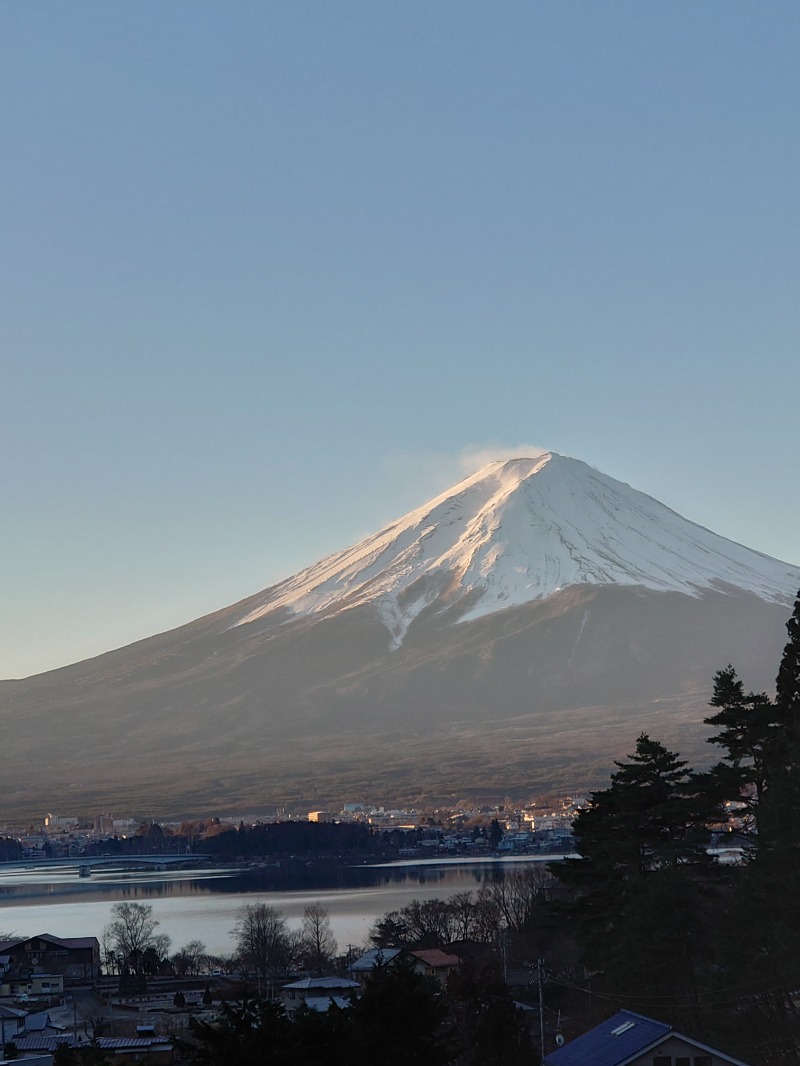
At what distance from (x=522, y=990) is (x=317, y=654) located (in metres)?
161

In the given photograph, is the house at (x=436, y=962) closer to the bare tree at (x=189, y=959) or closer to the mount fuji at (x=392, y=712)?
the bare tree at (x=189, y=959)

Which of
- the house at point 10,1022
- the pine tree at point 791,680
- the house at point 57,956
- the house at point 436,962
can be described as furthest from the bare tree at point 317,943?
Result: the pine tree at point 791,680

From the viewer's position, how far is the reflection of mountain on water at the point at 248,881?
8519cm

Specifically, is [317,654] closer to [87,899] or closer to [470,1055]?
[87,899]

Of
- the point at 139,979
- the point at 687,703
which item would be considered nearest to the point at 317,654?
the point at 687,703

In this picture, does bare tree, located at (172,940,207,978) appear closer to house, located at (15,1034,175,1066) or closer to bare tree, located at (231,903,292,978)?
bare tree, located at (231,903,292,978)

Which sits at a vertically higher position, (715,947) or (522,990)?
(715,947)

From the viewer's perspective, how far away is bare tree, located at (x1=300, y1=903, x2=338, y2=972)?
4681 cm

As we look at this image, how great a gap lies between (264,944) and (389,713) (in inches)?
5390

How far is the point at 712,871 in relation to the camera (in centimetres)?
2569

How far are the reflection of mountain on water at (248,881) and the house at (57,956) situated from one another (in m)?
26.6

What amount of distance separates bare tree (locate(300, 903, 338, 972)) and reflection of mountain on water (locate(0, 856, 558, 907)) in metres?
18.5

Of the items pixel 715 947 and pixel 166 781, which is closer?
pixel 715 947

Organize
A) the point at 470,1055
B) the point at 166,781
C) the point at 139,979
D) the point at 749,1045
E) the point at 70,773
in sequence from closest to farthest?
1. the point at 470,1055
2. the point at 749,1045
3. the point at 139,979
4. the point at 166,781
5. the point at 70,773
